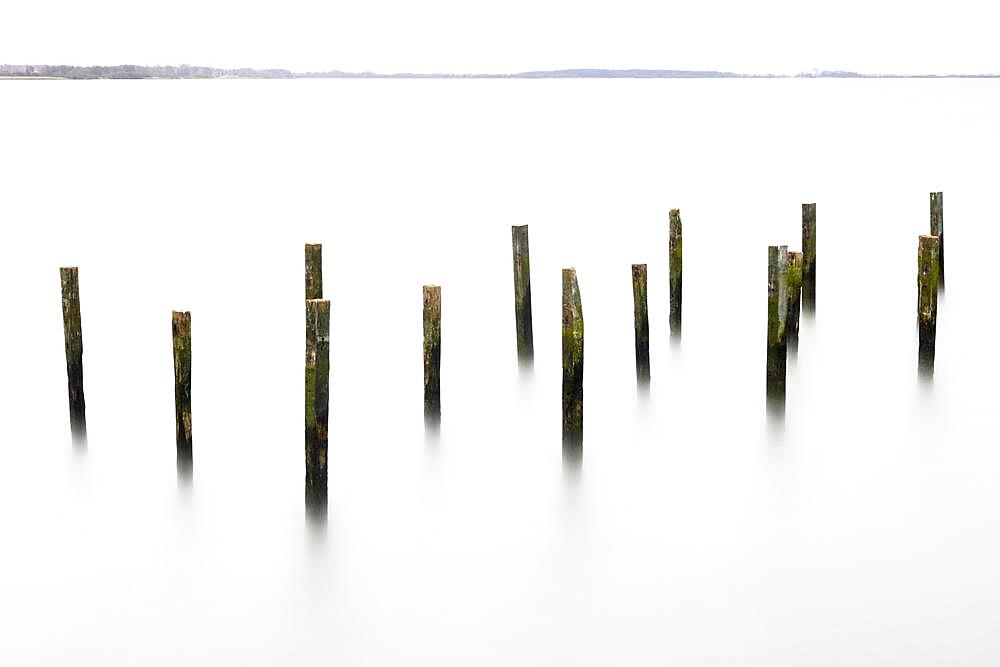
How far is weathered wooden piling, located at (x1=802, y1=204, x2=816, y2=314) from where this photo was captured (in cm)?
1369

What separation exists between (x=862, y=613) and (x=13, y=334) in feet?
38.1

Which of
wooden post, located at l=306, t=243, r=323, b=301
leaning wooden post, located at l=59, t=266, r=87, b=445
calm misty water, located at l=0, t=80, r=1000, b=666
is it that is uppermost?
wooden post, located at l=306, t=243, r=323, b=301

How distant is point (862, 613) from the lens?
311 inches

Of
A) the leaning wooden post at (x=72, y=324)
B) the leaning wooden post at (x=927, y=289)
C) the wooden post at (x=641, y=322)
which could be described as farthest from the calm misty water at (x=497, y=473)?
the leaning wooden post at (x=72, y=324)

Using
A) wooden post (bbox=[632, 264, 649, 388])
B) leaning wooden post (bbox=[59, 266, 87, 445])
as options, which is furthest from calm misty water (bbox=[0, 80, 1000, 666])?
leaning wooden post (bbox=[59, 266, 87, 445])

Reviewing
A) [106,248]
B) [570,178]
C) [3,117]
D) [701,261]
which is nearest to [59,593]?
[701,261]

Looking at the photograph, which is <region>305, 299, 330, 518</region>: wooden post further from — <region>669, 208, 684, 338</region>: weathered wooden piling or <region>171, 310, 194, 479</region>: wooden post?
<region>669, 208, 684, 338</region>: weathered wooden piling

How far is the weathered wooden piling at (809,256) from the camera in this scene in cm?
1369

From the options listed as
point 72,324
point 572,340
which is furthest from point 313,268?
point 572,340

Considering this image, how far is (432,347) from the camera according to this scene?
1007cm

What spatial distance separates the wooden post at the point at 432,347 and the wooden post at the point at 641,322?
6.48 feet

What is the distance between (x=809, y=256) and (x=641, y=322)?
3851 mm

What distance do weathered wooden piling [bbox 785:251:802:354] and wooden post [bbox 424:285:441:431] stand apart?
289 centimetres

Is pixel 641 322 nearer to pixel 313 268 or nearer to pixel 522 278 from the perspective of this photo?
pixel 522 278
